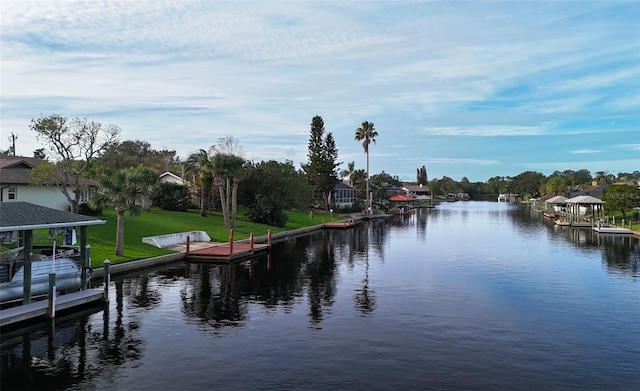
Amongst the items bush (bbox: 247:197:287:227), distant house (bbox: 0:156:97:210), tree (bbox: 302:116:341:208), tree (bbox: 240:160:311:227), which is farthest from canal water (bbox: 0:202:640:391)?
tree (bbox: 302:116:341:208)

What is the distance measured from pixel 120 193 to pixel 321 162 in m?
71.4

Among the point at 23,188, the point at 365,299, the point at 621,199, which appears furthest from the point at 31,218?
the point at 621,199

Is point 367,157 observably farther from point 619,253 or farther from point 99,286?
point 99,286

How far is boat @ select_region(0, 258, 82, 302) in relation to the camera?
19.2m

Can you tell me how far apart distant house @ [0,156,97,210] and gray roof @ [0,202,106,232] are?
21.9m

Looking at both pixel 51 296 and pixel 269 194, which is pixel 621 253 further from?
pixel 51 296

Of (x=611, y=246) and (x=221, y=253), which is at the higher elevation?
(x=221, y=253)

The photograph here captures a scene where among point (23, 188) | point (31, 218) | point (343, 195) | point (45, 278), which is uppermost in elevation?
point (23, 188)

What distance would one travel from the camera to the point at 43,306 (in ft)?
63.3

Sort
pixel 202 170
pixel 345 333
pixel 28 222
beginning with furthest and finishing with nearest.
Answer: pixel 202 170, pixel 28 222, pixel 345 333

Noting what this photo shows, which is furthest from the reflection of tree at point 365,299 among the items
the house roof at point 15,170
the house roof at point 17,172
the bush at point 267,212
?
the bush at point 267,212

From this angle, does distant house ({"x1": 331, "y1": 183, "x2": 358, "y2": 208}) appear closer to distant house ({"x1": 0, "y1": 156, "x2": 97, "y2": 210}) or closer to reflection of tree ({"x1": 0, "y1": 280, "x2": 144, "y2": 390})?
distant house ({"x1": 0, "y1": 156, "x2": 97, "y2": 210})

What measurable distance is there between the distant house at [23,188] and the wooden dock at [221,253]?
14.5 meters

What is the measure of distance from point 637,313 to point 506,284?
292 inches
